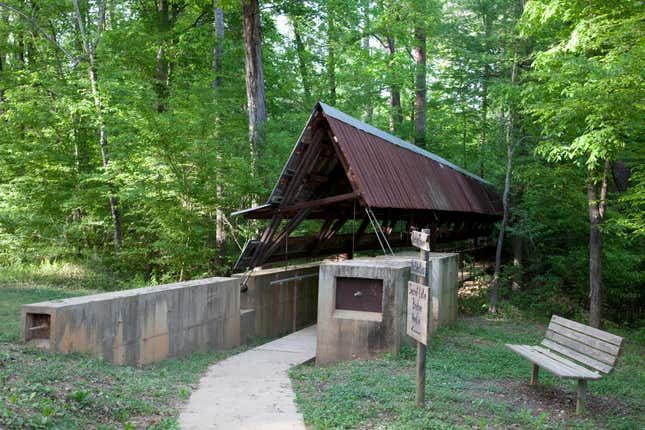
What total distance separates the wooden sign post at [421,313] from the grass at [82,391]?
2.44 metres

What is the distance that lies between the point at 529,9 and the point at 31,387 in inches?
483

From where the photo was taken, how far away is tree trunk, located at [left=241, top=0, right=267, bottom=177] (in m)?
15.7

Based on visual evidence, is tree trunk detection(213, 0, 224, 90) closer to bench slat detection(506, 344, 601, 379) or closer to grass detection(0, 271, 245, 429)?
grass detection(0, 271, 245, 429)

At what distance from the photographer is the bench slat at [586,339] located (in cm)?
637

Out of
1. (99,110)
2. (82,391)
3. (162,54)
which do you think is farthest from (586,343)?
(162,54)

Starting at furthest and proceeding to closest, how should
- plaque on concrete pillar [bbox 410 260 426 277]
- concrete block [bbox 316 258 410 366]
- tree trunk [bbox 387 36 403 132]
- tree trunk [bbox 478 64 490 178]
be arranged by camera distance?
tree trunk [bbox 387 36 403 132], tree trunk [bbox 478 64 490 178], concrete block [bbox 316 258 410 366], plaque on concrete pillar [bbox 410 260 426 277]

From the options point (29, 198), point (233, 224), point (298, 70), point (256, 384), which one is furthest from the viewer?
point (298, 70)

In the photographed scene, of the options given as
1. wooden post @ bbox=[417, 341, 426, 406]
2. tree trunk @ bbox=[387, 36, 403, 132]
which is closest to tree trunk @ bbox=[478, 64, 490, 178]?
tree trunk @ bbox=[387, 36, 403, 132]

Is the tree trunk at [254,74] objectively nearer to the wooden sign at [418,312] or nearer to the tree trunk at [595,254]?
the tree trunk at [595,254]

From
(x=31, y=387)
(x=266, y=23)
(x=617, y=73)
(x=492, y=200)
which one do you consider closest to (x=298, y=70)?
(x=266, y=23)

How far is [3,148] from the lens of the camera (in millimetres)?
17328

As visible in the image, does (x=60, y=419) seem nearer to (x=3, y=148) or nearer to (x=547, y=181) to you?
(x=547, y=181)

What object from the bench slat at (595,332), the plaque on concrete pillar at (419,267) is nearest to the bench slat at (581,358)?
the bench slat at (595,332)

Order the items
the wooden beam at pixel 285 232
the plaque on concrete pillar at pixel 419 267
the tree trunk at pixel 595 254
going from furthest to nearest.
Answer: the tree trunk at pixel 595 254, the wooden beam at pixel 285 232, the plaque on concrete pillar at pixel 419 267
